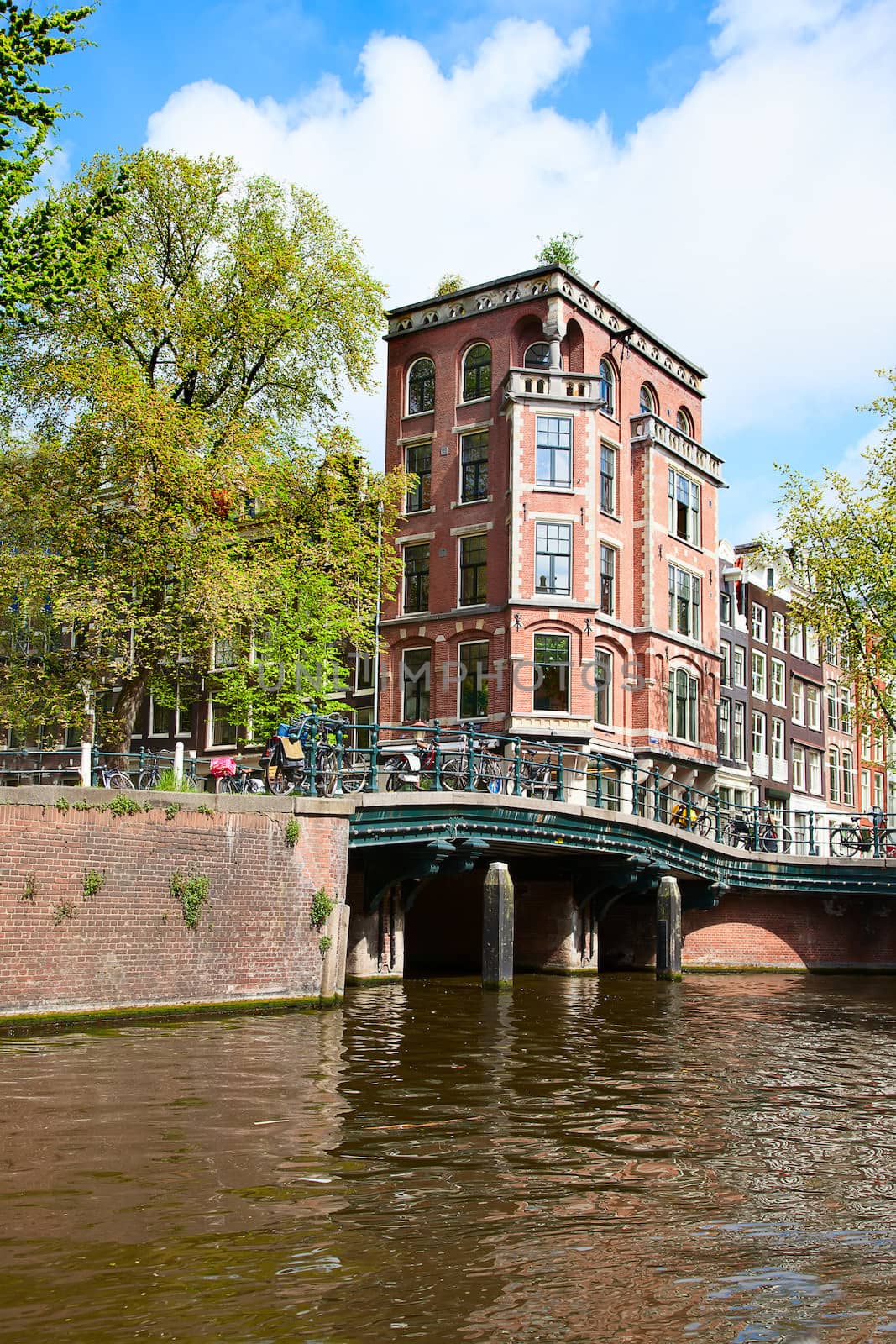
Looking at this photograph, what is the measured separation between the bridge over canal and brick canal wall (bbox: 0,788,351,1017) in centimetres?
209

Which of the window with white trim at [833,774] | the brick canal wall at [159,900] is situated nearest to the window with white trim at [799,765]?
the window with white trim at [833,774]

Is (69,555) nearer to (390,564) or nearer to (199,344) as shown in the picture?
(199,344)

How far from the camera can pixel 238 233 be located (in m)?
32.4

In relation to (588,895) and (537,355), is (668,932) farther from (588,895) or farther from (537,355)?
(537,355)

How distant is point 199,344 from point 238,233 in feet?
12.0

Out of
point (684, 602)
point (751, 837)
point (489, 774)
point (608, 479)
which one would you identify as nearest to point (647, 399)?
point (608, 479)

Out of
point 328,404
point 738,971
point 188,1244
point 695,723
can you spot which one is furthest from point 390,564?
point 188,1244

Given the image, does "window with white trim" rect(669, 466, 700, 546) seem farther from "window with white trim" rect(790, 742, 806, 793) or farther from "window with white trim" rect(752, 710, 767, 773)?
"window with white trim" rect(790, 742, 806, 793)

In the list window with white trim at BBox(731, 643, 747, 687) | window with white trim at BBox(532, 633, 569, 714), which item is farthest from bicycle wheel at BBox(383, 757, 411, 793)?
window with white trim at BBox(731, 643, 747, 687)

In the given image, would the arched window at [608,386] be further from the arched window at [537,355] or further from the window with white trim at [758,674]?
the window with white trim at [758,674]

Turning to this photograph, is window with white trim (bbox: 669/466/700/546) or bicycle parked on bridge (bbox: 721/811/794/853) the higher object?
window with white trim (bbox: 669/466/700/546)

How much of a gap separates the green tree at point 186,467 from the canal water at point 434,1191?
14.5 metres

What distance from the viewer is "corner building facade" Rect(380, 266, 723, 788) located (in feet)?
119

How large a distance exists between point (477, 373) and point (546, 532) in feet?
19.6
